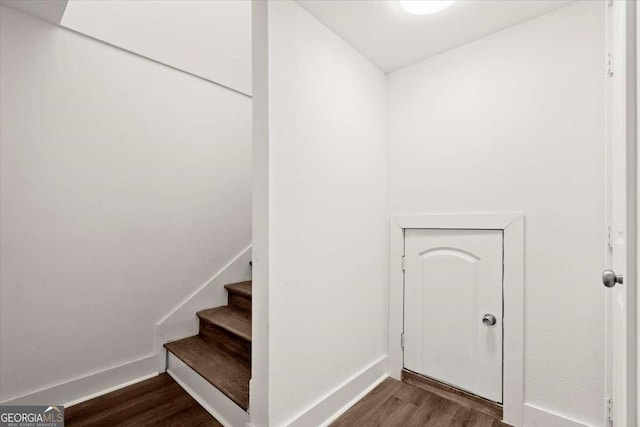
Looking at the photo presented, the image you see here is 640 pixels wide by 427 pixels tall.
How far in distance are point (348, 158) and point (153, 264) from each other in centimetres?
163

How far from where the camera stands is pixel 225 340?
211 cm

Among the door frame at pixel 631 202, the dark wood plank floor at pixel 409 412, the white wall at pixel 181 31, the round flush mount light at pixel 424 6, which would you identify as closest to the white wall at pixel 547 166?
the dark wood plank floor at pixel 409 412

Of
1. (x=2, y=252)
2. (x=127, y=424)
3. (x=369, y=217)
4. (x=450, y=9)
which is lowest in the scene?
(x=127, y=424)

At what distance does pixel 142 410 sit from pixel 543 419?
2.26 metres

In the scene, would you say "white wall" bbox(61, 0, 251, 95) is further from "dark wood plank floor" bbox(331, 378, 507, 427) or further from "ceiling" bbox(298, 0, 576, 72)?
"dark wood plank floor" bbox(331, 378, 507, 427)

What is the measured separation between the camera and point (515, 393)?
1.64 metres

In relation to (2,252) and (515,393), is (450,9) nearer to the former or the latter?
(515,393)

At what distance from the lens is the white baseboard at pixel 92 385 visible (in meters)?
1.68

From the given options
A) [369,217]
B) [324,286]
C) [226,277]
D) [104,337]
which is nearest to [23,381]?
[104,337]

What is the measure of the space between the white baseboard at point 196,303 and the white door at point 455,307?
4.90ft

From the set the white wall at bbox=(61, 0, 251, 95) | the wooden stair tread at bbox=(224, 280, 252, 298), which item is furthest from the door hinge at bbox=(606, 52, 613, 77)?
the wooden stair tread at bbox=(224, 280, 252, 298)

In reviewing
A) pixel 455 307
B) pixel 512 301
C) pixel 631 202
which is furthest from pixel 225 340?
pixel 631 202

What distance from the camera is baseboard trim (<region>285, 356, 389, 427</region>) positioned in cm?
158

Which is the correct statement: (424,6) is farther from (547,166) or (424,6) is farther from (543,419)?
(543,419)
